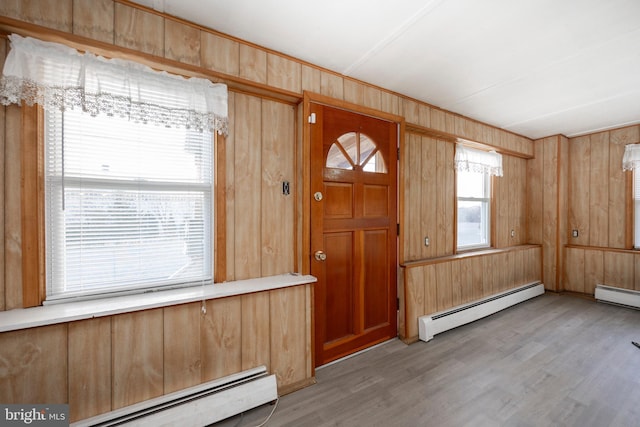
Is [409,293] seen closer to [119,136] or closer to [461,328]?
[461,328]

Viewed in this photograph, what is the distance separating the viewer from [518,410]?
173 centimetres

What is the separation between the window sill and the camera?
1.24 meters

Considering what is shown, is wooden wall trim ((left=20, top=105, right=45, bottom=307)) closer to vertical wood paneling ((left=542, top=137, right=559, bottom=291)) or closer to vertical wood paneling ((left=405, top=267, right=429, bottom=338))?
vertical wood paneling ((left=405, top=267, right=429, bottom=338))

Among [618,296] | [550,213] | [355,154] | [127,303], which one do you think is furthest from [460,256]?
[127,303]

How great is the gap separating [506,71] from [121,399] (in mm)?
3704

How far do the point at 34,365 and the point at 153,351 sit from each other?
1.62ft

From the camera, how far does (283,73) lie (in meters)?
2.01

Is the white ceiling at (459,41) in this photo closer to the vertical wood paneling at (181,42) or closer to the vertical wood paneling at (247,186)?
the vertical wood paneling at (181,42)

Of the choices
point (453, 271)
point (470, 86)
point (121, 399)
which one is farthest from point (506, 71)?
point (121, 399)

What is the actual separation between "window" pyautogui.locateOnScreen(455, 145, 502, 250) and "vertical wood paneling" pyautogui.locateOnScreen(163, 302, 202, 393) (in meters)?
3.33

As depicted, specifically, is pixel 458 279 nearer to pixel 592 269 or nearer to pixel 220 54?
pixel 592 269

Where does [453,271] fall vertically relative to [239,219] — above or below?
below

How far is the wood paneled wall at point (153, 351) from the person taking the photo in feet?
4.13

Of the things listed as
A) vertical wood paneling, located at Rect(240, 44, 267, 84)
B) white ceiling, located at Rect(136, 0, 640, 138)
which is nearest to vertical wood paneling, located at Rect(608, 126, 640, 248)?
white ceiling, located at Rect(136, 0, 640, 138)
